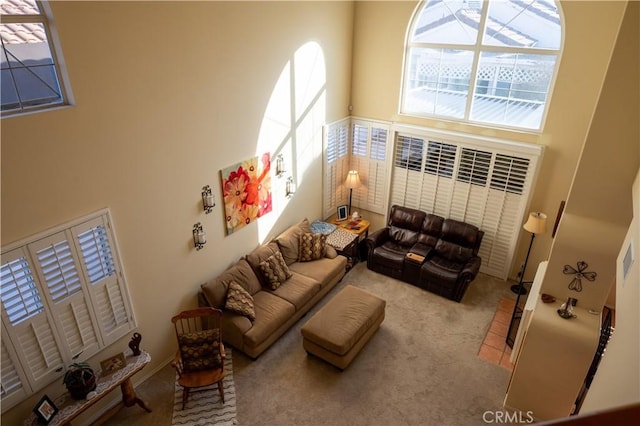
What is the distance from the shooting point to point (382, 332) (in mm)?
6094

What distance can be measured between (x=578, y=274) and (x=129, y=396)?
17.0 ft

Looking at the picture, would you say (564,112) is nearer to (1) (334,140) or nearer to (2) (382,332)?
(1) (334,140)

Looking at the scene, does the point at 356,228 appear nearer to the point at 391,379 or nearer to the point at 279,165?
the point at 279,165

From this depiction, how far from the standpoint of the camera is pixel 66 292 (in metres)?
4.04

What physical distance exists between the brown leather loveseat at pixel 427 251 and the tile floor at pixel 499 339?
0.66 m

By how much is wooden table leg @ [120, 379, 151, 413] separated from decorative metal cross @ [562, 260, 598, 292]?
5.01 meters

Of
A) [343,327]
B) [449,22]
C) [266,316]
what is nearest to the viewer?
[343,327]

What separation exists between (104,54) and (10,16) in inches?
28.4

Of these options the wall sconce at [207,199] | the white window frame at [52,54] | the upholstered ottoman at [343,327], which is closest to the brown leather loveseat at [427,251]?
the upholstered ottoman at [343,327]

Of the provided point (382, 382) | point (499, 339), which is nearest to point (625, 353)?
point (382, 382)

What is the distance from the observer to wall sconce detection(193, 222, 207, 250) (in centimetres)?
530

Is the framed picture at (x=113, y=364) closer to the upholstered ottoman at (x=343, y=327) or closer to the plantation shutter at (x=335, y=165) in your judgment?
the upholstered ottoman at (x=343, y=327)

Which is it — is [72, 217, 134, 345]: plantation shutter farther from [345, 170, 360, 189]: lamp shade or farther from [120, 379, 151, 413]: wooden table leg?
[345, 170, 360, 189]: lamp shade

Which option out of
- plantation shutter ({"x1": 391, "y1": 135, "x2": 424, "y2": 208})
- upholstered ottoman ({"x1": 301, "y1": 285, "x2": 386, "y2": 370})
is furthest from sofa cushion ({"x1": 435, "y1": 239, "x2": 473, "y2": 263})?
upholstered ottoman ({"x1": 301, "y1": 285, "x2": 386, "y2": 370})
